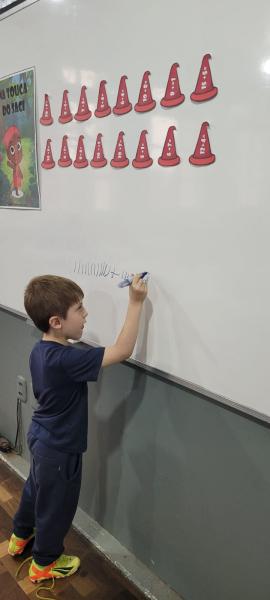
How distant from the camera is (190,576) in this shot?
1.25 m

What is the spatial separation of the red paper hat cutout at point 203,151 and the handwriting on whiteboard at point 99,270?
375mm

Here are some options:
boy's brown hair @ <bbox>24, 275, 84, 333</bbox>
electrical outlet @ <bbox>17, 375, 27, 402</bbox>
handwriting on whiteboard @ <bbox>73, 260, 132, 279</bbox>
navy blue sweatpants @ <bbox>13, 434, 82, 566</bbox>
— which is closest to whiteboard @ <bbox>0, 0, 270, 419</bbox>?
handwriting on whiteboard @ <bbox>73, 260, 132, 279</bbox>

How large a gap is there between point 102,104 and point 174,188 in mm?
366

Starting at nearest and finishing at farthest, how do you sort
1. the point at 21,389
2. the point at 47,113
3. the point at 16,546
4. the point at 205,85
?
the point at 205,85, the point at 47,113, the point at 16,546, the point at 21,389

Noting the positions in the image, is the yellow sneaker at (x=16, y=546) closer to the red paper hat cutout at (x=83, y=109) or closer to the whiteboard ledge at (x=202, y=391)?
the whiteboard ledge at (x=202, y=391)

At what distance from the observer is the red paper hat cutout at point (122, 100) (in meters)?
1.08

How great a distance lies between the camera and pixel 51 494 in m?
1.31

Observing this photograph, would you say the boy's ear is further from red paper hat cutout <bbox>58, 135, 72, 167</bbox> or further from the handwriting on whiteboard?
red paper hat cutout <bbox>58, 135, 72, 167</bbox>

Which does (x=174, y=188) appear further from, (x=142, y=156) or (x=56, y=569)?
(x=56, y=569)

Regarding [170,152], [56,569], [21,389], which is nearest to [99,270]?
[170,152]

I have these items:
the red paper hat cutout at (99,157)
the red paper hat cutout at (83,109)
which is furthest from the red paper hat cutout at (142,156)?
the red paper hat cutout at (83,109)

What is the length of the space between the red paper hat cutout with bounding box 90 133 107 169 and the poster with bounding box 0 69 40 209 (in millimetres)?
346

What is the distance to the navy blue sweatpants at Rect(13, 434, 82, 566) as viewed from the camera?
51.0 inches

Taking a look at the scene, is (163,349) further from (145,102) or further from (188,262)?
(145,102)
